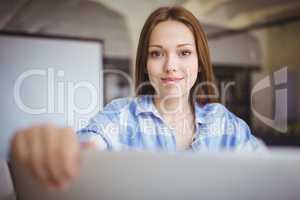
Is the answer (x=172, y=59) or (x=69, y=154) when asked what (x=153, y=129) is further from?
(x=69, y=154)

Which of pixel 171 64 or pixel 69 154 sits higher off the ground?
pixel 171 64

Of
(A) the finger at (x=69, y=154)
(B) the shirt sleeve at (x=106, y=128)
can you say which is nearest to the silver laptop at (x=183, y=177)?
(A) the finger at (x=69, y=154)

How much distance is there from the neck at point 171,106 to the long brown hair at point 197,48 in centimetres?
2

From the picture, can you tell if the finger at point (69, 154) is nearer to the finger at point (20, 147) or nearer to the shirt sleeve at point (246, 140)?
the finger at point (20, 147)

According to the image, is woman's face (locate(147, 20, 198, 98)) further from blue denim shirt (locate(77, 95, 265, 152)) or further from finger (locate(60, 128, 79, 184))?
finger (locate(60, 128, 79, 184))

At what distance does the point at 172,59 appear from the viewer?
64 cm

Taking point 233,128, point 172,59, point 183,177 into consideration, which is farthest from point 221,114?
point 183,177

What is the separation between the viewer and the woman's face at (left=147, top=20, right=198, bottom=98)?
639 mm

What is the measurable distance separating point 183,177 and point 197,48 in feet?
1.19

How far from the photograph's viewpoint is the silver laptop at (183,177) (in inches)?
13.0

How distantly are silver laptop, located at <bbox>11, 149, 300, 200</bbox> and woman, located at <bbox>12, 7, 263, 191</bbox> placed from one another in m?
0.21

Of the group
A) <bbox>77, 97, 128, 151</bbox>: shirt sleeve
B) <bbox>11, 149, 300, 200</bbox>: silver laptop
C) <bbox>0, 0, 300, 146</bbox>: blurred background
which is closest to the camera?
<bbox>11, 149, 300, 200</bbox>: silver laptop

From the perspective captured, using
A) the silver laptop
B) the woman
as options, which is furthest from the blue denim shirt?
the silver laptop

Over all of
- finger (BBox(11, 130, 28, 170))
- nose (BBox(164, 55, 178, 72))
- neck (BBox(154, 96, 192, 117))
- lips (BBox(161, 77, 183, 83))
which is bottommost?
finger (BBox(11, 130, 28, 170))
